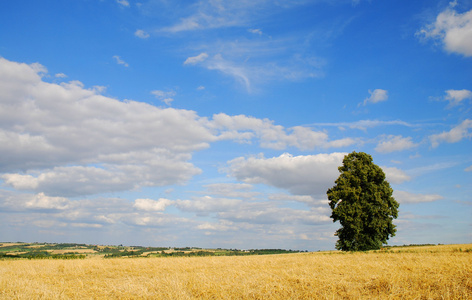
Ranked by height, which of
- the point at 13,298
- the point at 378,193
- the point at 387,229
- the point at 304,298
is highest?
the point at 378,193

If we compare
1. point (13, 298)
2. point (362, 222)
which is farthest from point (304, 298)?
point (362, 222)

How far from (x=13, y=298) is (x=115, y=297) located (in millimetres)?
4462

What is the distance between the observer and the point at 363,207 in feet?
131

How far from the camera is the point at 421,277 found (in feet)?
42.8

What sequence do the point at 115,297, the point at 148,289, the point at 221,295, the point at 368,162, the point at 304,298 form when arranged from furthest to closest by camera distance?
the point at 368,162 < the point at 148,289 < the point at 115,297 < the point at 221,295 < the point at 304,298

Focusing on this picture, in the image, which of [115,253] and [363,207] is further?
[115,253]

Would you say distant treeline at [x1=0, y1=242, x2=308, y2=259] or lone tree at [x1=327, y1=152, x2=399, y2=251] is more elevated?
lone tree at [x1=327, y1=152, x2=399, y2=251]

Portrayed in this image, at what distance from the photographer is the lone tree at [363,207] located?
39491mm

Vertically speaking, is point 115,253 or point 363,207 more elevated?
point 363,207

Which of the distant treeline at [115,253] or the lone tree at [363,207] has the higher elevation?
the lone tree at [363,207]

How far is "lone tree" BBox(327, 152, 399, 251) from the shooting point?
3949 centimetres

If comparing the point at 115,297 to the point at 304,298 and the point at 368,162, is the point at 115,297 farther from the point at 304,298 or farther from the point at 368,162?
the point at 368,162

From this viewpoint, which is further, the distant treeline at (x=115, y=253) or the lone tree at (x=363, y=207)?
the distant treeline at (x=115, y=253)

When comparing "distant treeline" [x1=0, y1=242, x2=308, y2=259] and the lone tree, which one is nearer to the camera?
the lone tree
